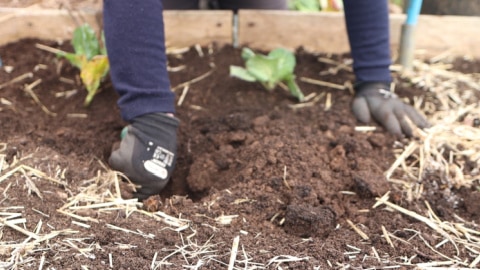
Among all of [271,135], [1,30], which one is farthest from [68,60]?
[271,135]

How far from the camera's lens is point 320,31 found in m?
2.57

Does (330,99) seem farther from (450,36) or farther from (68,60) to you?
(68,60)

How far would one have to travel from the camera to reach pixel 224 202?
1.58 meters

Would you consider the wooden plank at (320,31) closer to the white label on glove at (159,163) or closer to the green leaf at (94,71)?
the green leaf at (94,71)

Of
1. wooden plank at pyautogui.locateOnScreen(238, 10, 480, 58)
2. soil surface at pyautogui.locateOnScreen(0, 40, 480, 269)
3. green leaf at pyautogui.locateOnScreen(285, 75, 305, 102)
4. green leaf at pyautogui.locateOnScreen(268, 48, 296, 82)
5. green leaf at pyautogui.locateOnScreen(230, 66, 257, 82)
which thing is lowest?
soil surface at pyautogui.locateOnScreen(0, 40, 480, 269)

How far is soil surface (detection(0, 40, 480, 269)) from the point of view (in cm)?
134

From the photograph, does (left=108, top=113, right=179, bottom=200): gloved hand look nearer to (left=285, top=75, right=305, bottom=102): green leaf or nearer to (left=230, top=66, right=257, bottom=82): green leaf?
(left=230, top=66, right=257, bottom=82): green leaf

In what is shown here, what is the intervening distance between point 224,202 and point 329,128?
22.3 inches

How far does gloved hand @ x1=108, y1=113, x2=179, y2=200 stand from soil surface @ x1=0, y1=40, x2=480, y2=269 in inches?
2.8

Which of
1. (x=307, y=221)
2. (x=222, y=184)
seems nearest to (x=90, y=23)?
(x=222, y=184)

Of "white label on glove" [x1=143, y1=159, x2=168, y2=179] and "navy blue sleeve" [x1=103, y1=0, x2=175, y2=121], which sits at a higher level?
"navy blue sleeve" [x1=103, y1=0, x2=175, y2=121]

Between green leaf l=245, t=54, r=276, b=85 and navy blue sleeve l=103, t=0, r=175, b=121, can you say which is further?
green leaf l=245, t=54, r=276, b=85

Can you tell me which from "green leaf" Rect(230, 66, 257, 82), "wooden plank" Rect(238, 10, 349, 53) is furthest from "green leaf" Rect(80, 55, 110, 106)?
"wooden plank" Rect(238, 10, 349, 53)

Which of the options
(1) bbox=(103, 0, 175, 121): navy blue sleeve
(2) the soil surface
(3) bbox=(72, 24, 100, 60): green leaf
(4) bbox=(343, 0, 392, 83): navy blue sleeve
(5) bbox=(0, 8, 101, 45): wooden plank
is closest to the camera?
(2) the soil surface
